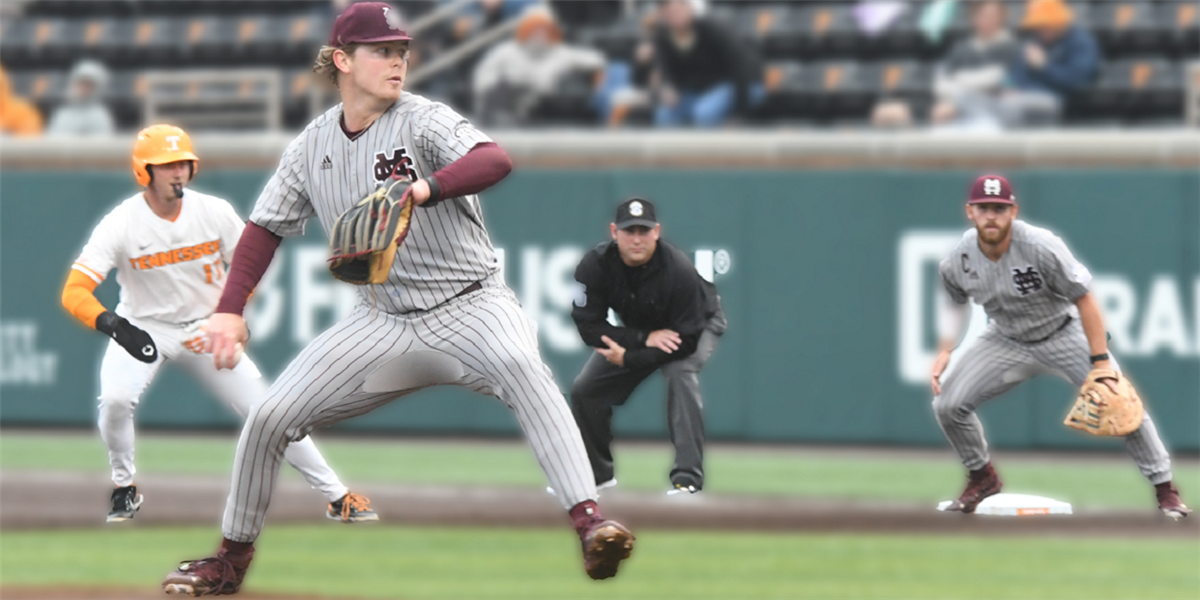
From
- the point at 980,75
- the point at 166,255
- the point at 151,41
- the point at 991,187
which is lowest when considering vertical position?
the point at 166,255

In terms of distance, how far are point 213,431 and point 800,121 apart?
594 centimetres

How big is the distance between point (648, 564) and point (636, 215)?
9.52 metres

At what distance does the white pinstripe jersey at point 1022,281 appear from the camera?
5.03 m

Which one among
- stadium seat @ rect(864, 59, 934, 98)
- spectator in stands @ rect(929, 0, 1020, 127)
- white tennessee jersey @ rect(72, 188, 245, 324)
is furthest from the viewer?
stadium seat @ rect(864, 59, 934, 98)

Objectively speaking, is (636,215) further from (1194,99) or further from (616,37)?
(616,37)

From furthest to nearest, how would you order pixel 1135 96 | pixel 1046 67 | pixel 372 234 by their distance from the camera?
pixel 1135 96, pixel 1046 67, pixel 372 234

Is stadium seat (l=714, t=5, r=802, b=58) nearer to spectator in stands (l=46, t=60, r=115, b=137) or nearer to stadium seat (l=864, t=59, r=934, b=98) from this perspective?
stadium seat (l=864, t=59, r=934, b=98)

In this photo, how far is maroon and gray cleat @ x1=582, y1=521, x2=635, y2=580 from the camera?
4.93 m

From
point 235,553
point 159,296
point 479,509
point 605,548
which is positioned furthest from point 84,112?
point 605,548

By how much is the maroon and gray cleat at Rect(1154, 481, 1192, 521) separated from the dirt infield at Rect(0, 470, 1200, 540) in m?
8.16

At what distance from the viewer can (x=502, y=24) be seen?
14797 millimetres

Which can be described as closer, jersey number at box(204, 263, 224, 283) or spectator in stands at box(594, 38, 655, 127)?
jersey number at box(204, 263, 224, 283)

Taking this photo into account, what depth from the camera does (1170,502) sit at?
5.09m

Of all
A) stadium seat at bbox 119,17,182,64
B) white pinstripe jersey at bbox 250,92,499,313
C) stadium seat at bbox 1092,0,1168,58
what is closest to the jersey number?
white pinstripe jersey at bbox 250,92,499,313
